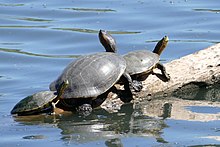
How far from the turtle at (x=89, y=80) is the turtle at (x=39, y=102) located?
88 millimetres

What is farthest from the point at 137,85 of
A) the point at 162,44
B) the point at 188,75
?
the point at 162,44

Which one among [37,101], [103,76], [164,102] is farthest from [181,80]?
[37,101]

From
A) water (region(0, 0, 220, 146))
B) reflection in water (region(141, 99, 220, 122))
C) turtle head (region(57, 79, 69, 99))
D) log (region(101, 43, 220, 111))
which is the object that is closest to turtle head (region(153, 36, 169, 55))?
log (region(101, 43, 220, 111))

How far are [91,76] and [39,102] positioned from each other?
0.61m

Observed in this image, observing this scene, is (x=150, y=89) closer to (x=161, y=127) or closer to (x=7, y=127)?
→ (x=161, y=127)

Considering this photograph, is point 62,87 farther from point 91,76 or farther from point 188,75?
point 188,75

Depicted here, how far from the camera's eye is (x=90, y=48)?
12.8m

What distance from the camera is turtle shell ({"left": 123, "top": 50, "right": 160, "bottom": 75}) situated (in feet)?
30.1

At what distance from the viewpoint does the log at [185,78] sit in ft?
30.5

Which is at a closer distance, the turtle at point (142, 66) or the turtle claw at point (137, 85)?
the turtle claw at point (137, 85)

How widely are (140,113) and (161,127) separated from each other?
2.10 feet

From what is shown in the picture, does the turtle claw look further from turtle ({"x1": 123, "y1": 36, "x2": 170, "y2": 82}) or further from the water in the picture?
the water

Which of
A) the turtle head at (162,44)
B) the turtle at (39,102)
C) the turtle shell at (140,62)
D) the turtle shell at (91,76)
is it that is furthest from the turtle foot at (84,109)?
the turtle head at (162,44)

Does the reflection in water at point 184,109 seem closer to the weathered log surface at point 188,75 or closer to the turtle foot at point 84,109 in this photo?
the weathered log surface at point 188,75
